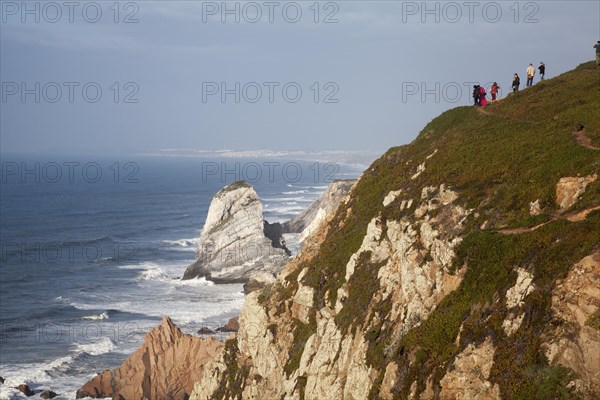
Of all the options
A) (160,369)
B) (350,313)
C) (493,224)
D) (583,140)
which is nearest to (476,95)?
(583,140)

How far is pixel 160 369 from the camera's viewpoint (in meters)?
43.6

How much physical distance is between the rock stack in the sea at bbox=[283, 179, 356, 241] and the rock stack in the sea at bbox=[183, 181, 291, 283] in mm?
6500

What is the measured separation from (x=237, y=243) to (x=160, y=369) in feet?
134

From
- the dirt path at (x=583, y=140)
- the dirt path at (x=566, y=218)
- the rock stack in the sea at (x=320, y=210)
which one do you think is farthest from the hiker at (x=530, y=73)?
the rock stack in the sea at (x=320, y=210)

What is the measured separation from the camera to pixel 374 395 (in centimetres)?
2170

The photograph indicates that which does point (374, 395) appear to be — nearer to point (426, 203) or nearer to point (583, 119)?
point (426, 203)

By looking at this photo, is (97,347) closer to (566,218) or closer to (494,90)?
(494,90)

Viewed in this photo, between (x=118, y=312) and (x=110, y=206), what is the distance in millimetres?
106718

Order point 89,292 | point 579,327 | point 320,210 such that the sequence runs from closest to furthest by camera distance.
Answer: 1. point 579,327
2. point 89,292
3. point 320,210

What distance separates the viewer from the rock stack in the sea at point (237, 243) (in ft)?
264

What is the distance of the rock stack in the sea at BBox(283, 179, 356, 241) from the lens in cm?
9050

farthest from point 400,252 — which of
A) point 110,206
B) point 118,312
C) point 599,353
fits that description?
point 110,206

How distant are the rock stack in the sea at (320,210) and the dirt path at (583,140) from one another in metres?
55.5

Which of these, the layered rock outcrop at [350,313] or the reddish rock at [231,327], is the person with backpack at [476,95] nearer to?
the layered rock outcrop at [350,313]
